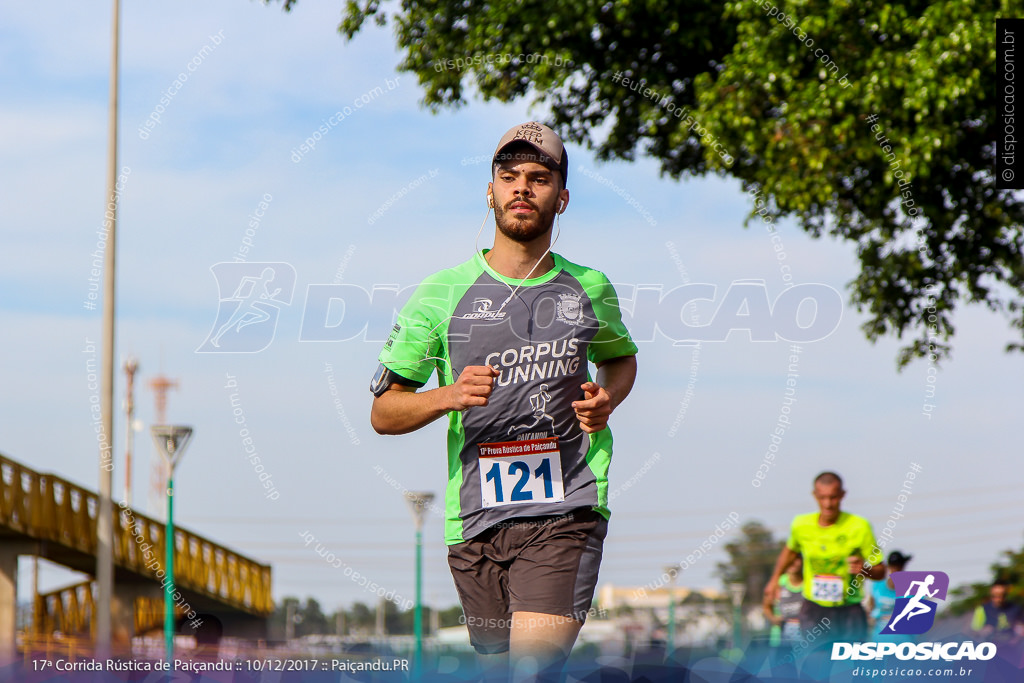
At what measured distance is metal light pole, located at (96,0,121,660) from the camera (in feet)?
48.6

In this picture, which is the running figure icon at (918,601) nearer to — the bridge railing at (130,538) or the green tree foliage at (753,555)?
the bridge railing at (130,538)

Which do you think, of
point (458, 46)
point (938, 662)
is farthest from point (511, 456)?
point (458, 46)

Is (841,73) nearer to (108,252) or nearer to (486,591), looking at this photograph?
(486,591)

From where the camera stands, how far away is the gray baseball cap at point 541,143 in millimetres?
3711

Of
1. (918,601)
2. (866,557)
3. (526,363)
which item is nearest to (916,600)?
(918,601)

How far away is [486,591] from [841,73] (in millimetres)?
8218

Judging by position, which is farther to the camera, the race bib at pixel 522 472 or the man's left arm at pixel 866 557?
the man's left arm at pixel 866 557

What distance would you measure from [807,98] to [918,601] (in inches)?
244

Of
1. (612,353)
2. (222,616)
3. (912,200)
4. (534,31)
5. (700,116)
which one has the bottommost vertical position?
(222,616)

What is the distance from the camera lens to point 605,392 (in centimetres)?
357

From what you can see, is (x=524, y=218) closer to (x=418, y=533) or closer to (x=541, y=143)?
(x=541, y=143)

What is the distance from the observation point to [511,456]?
12.1ft

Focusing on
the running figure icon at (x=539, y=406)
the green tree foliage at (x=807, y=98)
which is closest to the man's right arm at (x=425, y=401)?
the running figure icon at (x=539, y=406)

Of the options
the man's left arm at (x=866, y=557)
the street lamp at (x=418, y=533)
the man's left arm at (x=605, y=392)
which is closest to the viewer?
the man's left arm at (x=605, y=392)
